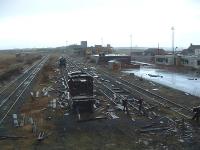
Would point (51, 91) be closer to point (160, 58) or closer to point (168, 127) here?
point (168, 127)

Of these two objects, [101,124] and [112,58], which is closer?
[101,124]

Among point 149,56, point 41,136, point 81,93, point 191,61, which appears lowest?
point 41,136

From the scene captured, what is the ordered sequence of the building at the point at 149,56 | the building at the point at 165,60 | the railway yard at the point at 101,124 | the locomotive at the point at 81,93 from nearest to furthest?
1. the railway yard at the point at 101,124
2. the locomotive at the point at 81,93
3. the building at the point at 165,60
4. the building at the point at 149,56

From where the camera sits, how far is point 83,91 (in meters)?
22.0

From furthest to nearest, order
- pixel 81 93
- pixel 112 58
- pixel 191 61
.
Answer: pixel 112 58 → pixel 191 61 → pixel 81 93

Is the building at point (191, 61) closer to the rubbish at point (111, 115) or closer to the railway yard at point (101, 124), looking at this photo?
the railway yard at point (101, 124)

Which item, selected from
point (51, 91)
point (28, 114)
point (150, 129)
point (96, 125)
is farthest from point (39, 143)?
point (51, 91)

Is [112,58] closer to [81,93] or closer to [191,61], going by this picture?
[191,61]

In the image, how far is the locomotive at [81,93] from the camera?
21.0 m

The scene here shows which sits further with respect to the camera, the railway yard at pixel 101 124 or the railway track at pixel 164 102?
the railway track at pixel 164 102

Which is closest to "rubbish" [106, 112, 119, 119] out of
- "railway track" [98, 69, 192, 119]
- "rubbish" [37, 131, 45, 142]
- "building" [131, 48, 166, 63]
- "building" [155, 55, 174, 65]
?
"railway track" [98, 69, 192, 119]

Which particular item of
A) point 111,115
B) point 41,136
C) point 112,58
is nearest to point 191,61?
point 112,58

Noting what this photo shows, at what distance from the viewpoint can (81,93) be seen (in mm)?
21906

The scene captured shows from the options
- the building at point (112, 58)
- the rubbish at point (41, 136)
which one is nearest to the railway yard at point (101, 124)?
the rubbish at point (41, 136)
